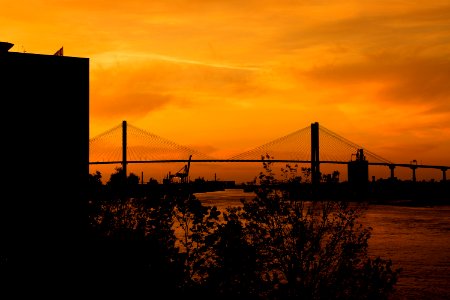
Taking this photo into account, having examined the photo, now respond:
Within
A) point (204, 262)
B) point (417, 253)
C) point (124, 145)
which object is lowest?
point (417, 253)

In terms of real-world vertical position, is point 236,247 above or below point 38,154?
below

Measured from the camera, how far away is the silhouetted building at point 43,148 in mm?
17750

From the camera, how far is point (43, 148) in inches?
722

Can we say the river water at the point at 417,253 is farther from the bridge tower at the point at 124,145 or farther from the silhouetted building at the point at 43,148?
the bridge tower at the point at 124,145

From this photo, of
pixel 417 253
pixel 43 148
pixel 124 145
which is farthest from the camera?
pixel 124 145

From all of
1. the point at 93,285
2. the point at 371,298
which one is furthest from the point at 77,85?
the point at 371,298

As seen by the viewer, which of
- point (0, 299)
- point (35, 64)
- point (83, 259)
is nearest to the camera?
point (0, 299)

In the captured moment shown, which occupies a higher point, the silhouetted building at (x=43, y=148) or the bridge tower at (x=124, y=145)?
the bridge tower at (x=124, y=145)

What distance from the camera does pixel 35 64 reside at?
59.1 ft

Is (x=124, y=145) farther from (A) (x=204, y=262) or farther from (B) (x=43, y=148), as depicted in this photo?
(A) (x=204, y=262)

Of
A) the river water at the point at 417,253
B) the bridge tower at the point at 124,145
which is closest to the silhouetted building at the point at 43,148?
the river water at the point at 417,253

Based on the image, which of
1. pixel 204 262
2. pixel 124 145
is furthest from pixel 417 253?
pixel 124 145

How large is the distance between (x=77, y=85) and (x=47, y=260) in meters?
5.49

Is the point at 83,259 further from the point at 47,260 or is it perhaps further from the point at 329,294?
the point at 329,294
